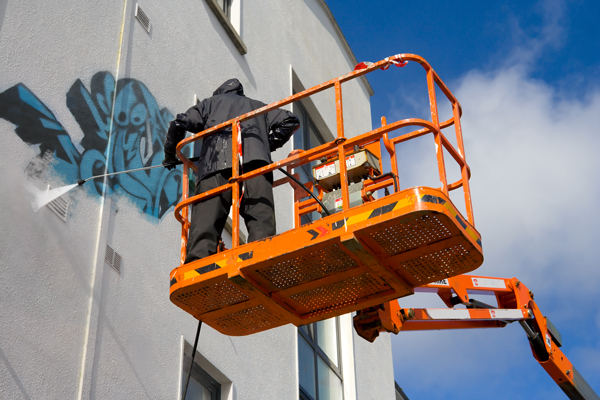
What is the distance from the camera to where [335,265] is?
672 cm

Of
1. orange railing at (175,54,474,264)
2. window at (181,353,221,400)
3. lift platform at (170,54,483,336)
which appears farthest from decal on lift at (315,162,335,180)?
Result: window at (181,353,221,400)

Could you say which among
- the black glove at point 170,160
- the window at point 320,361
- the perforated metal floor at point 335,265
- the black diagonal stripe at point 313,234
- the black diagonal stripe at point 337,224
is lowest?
Answer: the perforated metal floor at point 335,265

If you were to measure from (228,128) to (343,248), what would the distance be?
203 cm

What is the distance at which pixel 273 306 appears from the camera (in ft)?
23.4

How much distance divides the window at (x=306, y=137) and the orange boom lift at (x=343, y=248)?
669 cm

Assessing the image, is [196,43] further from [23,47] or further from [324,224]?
[324,224]

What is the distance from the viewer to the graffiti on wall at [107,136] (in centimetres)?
743

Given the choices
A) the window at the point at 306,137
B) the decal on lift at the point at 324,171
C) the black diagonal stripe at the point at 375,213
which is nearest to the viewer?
the black diagonal stripe at the point at 375,213

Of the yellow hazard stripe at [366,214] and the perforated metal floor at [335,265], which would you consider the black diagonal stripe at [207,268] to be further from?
the yellow hazard stripe at [366,214]

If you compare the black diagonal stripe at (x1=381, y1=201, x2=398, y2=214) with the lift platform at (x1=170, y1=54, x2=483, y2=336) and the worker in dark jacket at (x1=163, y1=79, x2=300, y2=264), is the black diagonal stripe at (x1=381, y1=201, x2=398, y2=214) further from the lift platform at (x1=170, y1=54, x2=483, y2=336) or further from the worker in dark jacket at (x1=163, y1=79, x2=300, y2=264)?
the worker in dark jacket at (x1=163, y1=79, x2=300, y2=264)

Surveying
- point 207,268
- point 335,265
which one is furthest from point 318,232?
point 207,268

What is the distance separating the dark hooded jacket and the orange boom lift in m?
0.20

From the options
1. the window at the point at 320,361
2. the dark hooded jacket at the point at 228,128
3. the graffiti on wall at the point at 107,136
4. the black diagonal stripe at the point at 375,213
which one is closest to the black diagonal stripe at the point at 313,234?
the black diagonal stripe at the point at 375,213

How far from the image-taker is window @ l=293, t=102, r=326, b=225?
48.5 feet
